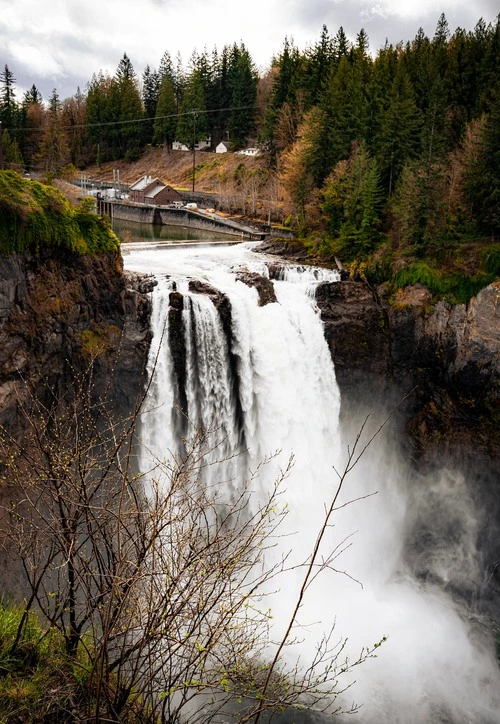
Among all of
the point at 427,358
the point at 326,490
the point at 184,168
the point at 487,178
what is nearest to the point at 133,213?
the point at 184,168

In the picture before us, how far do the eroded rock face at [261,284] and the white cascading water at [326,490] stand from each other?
40 centimetres

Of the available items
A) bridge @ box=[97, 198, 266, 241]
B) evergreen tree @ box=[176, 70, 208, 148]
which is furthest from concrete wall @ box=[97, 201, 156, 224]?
evergreen tree @ box=[176, 70, 208, 148]

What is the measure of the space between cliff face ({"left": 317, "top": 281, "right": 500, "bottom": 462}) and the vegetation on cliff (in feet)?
34.9

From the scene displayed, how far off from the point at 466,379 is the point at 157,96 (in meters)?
81.6

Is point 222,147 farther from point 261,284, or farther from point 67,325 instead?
point 67,325

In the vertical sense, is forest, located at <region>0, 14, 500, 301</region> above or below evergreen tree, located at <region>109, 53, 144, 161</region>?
below

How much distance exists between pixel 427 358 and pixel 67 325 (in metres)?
16.0

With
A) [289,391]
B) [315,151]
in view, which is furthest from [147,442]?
[315,151]

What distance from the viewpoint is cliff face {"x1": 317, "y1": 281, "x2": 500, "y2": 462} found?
22.0 m

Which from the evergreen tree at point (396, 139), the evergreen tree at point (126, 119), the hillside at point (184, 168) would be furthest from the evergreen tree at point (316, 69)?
the evergreen tree at point (126, 119)

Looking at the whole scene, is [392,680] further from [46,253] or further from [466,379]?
[46,253]

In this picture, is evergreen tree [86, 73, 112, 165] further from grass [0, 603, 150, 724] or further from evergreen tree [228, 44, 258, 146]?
grass [0, 603, 150, 724]

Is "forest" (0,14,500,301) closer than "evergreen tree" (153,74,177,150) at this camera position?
Yes

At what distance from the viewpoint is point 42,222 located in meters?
16.9
